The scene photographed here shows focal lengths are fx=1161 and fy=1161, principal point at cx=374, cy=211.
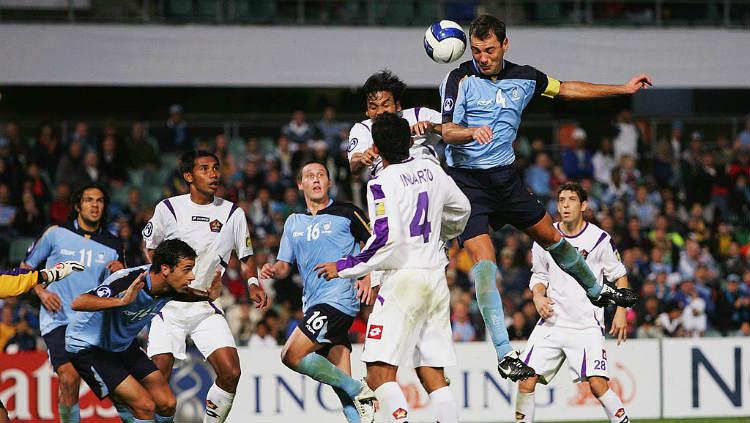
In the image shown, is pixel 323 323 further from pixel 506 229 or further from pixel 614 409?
pixel 506 229

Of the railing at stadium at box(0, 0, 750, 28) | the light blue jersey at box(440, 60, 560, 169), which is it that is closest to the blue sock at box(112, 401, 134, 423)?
the light blue jersey at box(440, 60, 560, 169)

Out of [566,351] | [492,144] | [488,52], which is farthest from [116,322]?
[566,351]

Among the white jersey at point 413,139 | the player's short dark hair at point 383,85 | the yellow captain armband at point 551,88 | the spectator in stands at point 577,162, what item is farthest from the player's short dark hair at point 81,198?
Result: the spectator in stands at point 577,162

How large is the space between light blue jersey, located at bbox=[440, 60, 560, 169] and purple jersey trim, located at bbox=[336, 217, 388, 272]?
1.29 m

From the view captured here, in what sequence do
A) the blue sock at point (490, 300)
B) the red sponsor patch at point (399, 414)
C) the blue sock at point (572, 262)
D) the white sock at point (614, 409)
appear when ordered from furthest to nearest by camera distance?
1. the white sock at point (614, 409)
2. the blue sock at point (572, 262)
3. the blue sock at point (490, 300)
4. the red sponsor patch at point (399, 414)

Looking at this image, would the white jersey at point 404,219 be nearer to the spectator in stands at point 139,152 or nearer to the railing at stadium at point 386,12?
the spectator in stands at point 139,152

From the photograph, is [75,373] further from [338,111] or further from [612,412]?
[338,111]

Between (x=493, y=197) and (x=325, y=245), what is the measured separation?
5.45ft

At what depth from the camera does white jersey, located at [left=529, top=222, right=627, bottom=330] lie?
1066 cm

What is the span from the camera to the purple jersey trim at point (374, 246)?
25.6ft

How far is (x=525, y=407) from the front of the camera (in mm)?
10484

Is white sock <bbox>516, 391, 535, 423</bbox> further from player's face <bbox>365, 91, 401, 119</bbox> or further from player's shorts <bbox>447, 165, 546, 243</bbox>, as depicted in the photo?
player's face <bbox>365, 91, 401, 119</bbox>

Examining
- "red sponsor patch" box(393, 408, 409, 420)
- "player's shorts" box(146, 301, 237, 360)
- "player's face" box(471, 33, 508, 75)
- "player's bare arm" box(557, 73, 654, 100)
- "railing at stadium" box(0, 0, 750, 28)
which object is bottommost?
"red sponsor patch" box(393, 408, 409, 420)

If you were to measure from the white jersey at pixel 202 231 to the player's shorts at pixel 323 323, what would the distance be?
100 centimetres
